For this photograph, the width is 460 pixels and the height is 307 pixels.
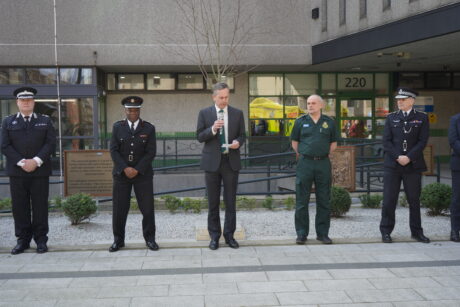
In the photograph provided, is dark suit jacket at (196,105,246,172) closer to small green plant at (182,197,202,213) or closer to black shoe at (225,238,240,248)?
black shoe at (225,238,240,248)

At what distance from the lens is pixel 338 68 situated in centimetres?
2133

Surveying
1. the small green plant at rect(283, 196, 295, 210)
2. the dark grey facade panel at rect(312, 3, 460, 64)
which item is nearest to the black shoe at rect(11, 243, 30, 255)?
the small green plant at rect(283, 196, 295, 210)

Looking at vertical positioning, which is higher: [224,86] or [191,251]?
[224,86]

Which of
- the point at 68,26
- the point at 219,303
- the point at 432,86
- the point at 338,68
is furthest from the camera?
the point at 432,86

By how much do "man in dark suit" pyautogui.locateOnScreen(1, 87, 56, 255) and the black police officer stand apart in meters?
4.34

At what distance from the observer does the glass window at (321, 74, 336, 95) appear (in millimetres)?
22428

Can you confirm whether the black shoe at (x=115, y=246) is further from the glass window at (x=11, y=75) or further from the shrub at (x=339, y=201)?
the glass window at (x=11, y=75)

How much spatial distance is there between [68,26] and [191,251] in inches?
554

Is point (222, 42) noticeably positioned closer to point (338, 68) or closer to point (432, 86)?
point (338, 68)

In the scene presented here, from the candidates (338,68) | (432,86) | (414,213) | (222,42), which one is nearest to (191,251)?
(414,213)

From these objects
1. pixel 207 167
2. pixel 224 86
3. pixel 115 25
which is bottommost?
pixel 207 167

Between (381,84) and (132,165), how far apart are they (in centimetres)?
1766

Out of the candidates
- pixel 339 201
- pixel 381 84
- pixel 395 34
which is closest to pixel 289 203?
pixel 339 201

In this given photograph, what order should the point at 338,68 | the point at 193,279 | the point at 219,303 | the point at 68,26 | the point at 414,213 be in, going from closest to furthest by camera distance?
the point at 219,303 < the point at 193,279 < the point at 414,213 < the point at 68,26 < the point at 338,68
